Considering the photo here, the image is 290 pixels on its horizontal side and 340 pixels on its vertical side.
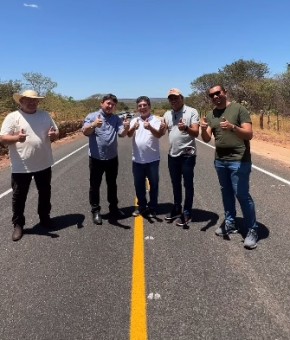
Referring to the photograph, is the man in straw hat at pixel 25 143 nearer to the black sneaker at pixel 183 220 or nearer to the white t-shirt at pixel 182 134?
the white t-shirt at pixel 182 134

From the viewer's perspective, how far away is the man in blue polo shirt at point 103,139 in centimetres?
573

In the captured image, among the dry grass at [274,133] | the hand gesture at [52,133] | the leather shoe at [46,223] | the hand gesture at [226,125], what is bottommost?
the dry grass at [274,133]

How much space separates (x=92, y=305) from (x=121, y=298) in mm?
286

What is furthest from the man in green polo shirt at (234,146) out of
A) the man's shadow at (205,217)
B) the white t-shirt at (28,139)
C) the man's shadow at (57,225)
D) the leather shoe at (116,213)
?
the man's shadow at (57,225)

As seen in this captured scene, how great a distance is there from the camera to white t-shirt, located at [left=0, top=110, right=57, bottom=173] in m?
5.29

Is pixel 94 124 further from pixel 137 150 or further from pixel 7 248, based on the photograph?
pixel 7 248

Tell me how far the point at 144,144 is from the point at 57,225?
183cm

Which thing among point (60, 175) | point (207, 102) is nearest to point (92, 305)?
point (60, 175)

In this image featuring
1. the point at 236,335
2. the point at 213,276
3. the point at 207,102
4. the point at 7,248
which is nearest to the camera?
the point at 236,335

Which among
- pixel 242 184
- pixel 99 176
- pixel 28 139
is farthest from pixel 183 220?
pixel 28 139

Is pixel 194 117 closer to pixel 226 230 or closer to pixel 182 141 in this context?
pixel 182 141

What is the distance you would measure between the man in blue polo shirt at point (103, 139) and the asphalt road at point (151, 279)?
0.61 meters

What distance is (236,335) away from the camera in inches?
119

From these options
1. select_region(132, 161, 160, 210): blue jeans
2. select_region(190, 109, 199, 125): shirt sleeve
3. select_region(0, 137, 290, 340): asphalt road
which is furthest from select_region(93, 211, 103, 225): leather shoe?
select_region(190, 109, 199, 125): shirt sleeve
